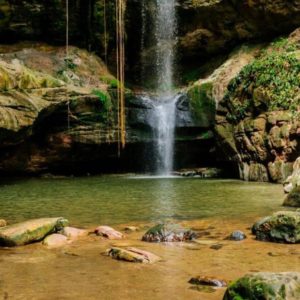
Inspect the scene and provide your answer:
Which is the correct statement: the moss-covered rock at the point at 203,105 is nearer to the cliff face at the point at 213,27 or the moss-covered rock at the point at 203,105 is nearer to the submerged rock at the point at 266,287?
the cliff face at the point at 213,27

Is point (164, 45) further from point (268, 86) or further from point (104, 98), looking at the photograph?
point (268, 86)

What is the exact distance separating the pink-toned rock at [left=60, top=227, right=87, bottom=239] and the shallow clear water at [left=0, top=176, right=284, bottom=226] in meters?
0.86

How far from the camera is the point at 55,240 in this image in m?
6.77

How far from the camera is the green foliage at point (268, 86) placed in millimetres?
16548

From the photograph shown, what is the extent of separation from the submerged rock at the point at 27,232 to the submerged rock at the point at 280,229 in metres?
3.07

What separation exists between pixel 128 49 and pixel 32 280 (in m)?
22.0

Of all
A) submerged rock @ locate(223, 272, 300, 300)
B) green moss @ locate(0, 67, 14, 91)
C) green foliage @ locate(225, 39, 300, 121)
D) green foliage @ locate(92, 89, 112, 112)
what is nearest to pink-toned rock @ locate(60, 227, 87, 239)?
submerged rock @ locate(223, 272, 300, 300)

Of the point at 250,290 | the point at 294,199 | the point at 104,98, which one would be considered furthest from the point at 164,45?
the point at 250,290

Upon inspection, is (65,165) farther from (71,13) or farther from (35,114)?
(71,13)

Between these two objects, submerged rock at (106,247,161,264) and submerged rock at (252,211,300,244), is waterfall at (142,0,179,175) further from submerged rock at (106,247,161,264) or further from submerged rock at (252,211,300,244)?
submerged rock at (106,247,161,264)

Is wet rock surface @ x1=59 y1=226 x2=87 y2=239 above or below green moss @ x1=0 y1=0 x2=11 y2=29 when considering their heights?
below

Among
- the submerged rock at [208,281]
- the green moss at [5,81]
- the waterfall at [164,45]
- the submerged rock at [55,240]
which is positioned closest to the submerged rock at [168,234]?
the submerged rock at [55,240]

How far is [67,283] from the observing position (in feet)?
15.6

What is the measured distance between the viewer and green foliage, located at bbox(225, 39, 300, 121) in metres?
16.5
